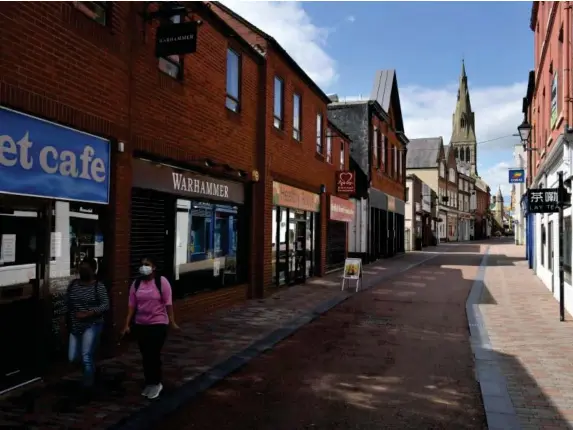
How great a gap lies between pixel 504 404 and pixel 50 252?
566 cm

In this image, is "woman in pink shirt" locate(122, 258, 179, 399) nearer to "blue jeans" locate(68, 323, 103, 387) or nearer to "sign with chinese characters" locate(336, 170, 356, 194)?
"blue jeans" locate(68, 323, 103, 387)

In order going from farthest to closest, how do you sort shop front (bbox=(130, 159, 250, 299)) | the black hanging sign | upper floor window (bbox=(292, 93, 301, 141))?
upper floor window (bbox=(292, 93, 301, 141))
shop front (bbox=(130, 159, 250, 299))
the black hanging sign

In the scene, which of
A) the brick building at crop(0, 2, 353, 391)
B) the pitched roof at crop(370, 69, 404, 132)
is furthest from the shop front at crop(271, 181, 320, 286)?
the pitched roof at crop(370, 69, 404, 132)

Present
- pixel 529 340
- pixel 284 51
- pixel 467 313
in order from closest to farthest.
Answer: pixel 529 340 → pixel 467 313 → pixel 284 51

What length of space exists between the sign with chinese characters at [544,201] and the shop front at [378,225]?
15538 millimetres

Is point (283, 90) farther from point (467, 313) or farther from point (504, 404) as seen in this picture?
point (504, 404)

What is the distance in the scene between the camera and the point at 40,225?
20.1 feet

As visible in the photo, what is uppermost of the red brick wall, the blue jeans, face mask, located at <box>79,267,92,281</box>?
the red brick wall

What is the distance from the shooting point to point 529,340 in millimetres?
8688

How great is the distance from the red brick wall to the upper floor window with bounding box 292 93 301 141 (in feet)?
15.6

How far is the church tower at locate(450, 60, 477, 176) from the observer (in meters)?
100

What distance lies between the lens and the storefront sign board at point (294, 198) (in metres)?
14.5

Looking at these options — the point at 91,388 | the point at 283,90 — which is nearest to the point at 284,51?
the point at 283,90

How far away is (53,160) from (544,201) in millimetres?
9658
